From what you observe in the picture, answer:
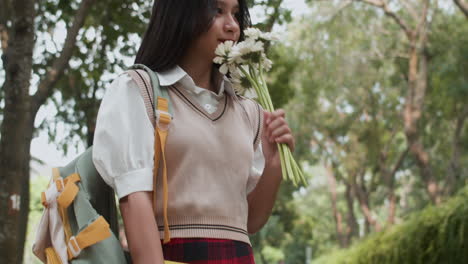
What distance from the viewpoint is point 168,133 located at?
182 centimetres

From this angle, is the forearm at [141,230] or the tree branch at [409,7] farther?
the tree branch at [409,7]

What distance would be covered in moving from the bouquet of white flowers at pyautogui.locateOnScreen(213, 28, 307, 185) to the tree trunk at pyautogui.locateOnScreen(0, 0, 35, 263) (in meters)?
1.63

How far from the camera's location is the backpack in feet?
5.40

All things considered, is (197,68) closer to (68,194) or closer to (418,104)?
(68,194)

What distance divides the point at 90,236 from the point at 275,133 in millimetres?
636

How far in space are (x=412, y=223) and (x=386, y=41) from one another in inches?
523

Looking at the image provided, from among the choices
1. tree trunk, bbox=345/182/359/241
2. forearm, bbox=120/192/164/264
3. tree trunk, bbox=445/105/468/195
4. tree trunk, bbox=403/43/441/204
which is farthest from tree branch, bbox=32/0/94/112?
tree trunk, bbox=345/182/359/241

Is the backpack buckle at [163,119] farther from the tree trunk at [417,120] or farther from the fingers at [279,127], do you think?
the tree trunk at [417,120]

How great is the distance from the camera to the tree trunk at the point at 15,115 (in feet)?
11.0

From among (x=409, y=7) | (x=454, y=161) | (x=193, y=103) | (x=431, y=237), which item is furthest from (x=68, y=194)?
(x=454, y=161)

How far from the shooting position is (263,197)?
2127mm

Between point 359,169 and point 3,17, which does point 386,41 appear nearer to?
point 359,169

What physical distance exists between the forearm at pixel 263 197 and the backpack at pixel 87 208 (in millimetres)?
416

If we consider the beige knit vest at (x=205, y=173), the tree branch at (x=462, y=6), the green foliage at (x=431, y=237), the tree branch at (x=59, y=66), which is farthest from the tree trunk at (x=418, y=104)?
the beige knit vest at (x=205, y=173)
